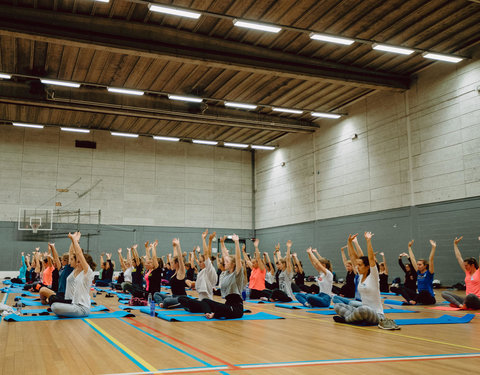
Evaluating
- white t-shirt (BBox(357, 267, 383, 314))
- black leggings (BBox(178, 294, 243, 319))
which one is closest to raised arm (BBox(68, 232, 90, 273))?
black leggings (BBox(178, 294, 243, 319))

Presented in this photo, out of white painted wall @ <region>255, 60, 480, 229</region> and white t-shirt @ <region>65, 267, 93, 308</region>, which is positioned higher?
white painted wall @ <region>255, 60, 480, 229</region>

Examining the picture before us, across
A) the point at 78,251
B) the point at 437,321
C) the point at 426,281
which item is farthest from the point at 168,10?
Result: the point at 426,281

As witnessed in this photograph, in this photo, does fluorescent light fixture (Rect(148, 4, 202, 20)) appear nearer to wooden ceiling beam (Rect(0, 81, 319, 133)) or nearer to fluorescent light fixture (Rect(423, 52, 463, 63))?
fluorescent light fixture (Rect(423, 52, 463, 63))

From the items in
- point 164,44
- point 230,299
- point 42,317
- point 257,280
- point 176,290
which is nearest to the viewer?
point 42,317

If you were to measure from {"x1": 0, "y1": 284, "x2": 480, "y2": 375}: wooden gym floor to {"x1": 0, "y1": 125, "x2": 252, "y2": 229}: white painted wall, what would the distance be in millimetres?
18321

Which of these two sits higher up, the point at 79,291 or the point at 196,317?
the point at 79,291

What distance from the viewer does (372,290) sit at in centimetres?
725

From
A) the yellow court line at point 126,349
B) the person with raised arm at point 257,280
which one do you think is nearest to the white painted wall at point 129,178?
the person with raised arm at point 257,280

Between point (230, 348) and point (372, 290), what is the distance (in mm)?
3022

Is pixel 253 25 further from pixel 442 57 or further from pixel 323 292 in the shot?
pixel 323 292

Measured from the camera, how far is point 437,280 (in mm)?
15977

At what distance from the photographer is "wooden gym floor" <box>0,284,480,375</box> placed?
4215 millimetres

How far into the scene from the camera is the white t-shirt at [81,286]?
7.86m

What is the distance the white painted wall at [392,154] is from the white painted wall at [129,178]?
4.04 meters
